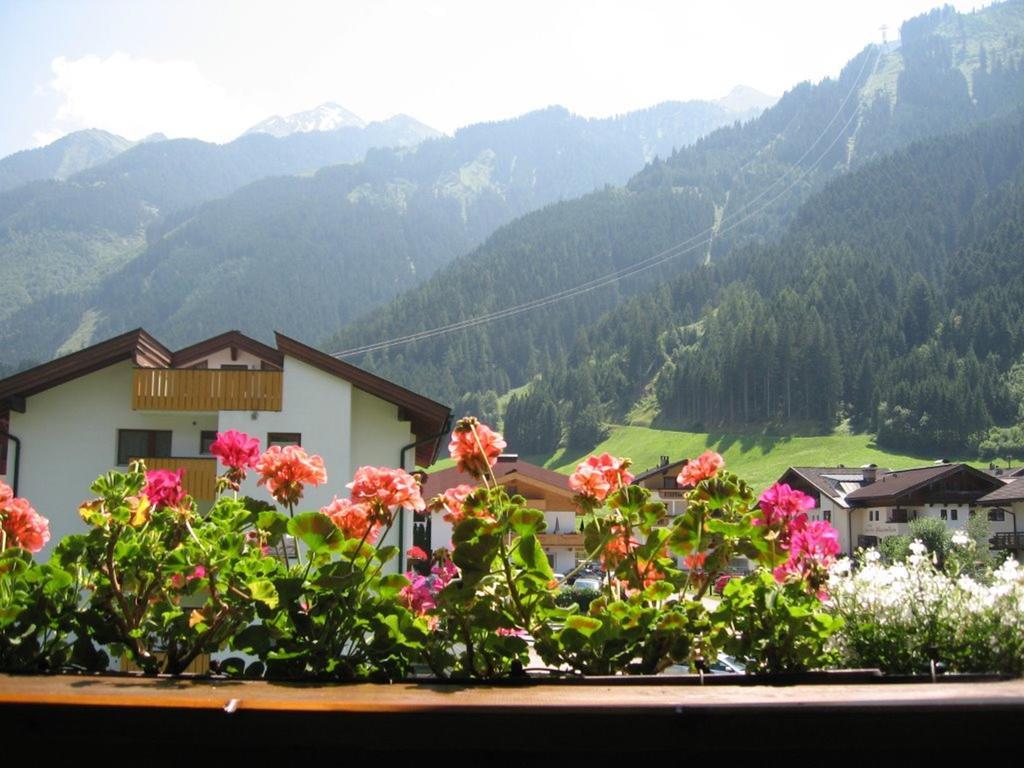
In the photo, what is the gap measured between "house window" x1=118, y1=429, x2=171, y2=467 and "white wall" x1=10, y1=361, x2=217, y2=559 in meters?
0.14

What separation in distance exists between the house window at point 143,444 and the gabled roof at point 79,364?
1.72 m

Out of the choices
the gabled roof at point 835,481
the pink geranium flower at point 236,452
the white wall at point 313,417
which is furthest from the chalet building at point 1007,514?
the pink geranium flower at point 236,452

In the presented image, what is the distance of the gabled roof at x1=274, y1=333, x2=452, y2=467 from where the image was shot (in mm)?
23797

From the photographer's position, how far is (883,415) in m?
127

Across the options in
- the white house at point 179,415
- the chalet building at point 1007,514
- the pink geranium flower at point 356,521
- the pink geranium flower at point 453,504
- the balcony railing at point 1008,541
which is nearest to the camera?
the pink geranium flower at point 453,504

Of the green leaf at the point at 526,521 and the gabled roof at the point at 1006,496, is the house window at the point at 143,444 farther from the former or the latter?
the gabled roof at the point at 1006,496

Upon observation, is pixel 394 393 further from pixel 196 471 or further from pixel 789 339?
pixel 789 339

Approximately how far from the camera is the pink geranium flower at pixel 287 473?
11.1ft

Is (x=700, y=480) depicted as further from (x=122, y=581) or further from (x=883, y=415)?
(x=883, y=415)

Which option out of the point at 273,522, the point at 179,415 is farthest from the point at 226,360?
the point at 273,522

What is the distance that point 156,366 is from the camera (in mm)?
26109

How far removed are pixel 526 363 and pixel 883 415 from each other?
7363cm

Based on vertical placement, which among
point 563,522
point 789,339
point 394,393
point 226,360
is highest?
point 789,339

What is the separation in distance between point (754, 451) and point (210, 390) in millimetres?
107442
